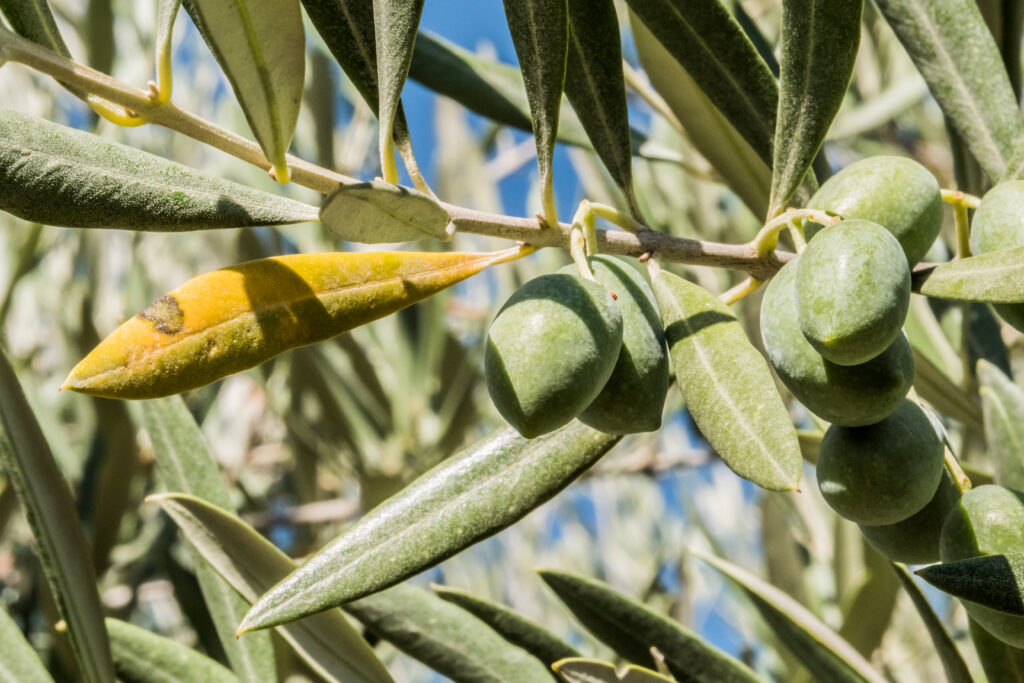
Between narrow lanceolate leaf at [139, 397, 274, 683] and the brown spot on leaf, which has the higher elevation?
the brown spot on leaf

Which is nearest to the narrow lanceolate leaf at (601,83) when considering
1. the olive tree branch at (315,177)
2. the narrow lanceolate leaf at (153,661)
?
the olive tree branch at (315,177)

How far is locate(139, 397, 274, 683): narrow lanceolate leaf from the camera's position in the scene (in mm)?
995

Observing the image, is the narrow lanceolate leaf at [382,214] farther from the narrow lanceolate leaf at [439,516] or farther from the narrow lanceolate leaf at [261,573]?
the narrow lanceolate leaf at [261,573]

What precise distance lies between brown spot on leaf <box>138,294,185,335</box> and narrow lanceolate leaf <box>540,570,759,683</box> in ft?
1.65

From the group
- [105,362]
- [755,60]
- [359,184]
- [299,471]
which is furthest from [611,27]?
[299,471]

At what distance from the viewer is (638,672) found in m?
0.83

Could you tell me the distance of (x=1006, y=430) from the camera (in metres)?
0.92

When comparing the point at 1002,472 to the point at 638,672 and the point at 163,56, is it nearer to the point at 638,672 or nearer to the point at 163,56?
the point at 638,672

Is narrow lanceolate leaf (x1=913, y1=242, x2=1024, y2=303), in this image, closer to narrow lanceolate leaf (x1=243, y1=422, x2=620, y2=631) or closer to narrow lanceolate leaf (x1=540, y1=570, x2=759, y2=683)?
narrow lanceolate leaf (x1=243, y1=422, x2=620, y2=631)

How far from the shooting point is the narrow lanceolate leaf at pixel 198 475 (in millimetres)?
995

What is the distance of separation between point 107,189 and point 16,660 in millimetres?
526

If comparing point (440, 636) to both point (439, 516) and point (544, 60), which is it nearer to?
point (439, 516)

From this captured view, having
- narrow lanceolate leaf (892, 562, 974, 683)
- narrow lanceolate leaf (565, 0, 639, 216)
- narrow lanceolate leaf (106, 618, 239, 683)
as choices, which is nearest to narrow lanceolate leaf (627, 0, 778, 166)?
narrow lanceolate leaf (565, 0, 639, 216)

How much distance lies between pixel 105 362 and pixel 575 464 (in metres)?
0.35
